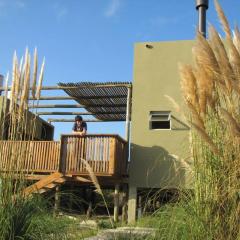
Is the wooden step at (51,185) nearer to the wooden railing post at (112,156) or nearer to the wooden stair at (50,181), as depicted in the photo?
the wooden stair at (50,181)

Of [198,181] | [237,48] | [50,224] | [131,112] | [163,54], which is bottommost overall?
[50,224]

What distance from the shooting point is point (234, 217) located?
400 cm

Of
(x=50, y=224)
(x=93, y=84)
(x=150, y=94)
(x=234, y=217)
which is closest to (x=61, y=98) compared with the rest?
(x=93, y=84)

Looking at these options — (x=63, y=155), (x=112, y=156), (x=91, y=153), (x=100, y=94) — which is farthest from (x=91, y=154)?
(x=100, y=94)

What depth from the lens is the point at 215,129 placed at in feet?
14.7

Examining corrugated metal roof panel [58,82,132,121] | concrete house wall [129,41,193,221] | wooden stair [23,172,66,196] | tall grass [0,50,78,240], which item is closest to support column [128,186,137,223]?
concrete house wall [129,41,193,221]

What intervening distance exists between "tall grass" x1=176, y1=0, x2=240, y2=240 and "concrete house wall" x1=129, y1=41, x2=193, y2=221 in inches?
405

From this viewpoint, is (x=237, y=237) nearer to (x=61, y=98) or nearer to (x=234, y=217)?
(x=234, y=217)

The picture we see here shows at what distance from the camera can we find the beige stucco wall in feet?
49.3

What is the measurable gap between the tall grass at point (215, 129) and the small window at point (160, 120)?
→ 35.8 ft

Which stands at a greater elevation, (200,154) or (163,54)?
(163,54)

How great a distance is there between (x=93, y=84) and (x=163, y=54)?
2.36 metres

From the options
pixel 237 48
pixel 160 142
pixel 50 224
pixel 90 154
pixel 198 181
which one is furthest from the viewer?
pixel 160 142

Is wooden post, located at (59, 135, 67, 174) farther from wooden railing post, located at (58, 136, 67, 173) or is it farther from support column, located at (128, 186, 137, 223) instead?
support column, located at (128, 186, 137, 223)
